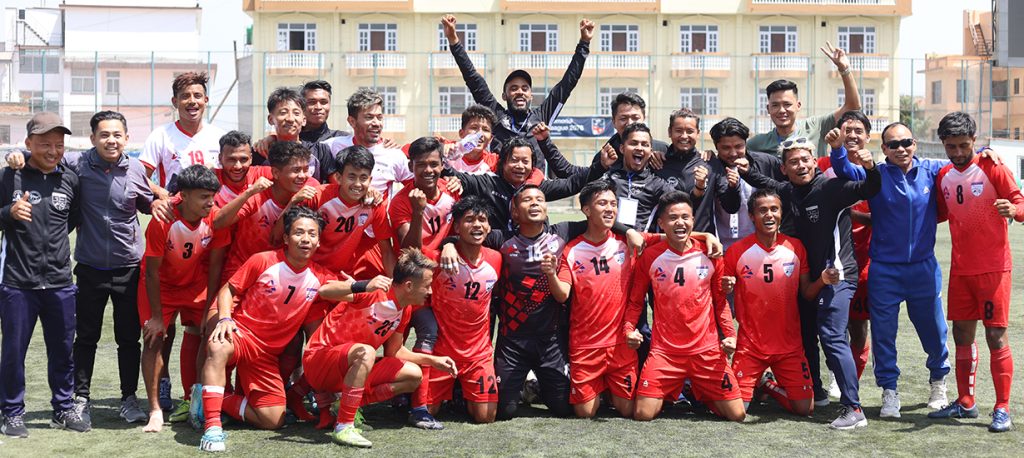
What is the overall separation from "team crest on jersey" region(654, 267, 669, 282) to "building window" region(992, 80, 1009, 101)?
35.8 meters

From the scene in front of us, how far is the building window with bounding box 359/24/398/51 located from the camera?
41.1 m

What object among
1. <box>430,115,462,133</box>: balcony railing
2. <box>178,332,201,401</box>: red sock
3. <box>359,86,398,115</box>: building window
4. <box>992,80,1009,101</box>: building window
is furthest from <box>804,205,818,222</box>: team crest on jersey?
<box>992,80,1009,101</box>: building window

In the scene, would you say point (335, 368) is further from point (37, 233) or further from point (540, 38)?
point (540, 38)

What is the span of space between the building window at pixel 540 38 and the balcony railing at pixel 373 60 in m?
4.92

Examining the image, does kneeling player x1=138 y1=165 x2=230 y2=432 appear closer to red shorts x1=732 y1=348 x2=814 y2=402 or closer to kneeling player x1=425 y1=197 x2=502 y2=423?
kneeling player x1=425 y1=197 x2=502 y2=423

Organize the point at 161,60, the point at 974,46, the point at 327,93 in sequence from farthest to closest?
the point at 974,46, the point at 161,60, the point at 327,93

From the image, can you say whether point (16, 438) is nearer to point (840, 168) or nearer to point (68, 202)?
point (68, 202)

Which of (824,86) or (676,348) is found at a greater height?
(824,86)

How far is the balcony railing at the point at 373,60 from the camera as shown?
3872 centimetres

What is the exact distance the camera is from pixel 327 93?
279 inches

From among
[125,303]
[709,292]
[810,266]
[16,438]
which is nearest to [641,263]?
[709,292]

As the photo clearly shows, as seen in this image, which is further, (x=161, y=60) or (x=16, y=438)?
(x=161, y=60)

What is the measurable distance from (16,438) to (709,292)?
3973 millimetres

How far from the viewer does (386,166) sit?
273 inches
